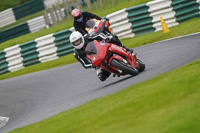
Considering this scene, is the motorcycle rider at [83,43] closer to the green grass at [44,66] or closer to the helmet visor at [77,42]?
the helmet visor at [77,42]

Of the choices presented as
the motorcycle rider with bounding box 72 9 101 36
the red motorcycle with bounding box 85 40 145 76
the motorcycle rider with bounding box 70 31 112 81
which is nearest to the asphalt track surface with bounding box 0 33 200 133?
the red motorcycle with bounding box 85 40 145 76

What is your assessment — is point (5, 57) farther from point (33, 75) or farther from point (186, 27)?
point (186, 27)

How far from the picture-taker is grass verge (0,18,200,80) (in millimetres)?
14484

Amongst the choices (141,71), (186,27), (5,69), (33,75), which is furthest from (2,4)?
(141,71)

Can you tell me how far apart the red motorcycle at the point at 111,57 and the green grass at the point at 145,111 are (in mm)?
1690

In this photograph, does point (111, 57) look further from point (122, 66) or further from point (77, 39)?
point (77, 39)

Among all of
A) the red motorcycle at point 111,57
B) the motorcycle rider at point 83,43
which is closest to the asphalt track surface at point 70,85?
the red motorcycle at point 111,57

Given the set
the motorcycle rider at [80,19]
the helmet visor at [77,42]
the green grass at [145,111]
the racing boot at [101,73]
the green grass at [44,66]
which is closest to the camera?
the green grass at [145,111]

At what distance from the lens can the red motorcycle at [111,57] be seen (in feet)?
32.3

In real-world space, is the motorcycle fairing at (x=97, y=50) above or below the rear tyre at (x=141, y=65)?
above

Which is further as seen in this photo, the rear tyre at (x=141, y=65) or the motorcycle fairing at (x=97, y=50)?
the rear tyre at (x=141, y=65)

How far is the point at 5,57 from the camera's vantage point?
63.2 feet

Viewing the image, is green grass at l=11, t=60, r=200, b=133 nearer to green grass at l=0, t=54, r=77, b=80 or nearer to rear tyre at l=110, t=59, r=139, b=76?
rear tyre at l=110, t=59, r=139, b=76

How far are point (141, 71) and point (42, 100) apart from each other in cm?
258
